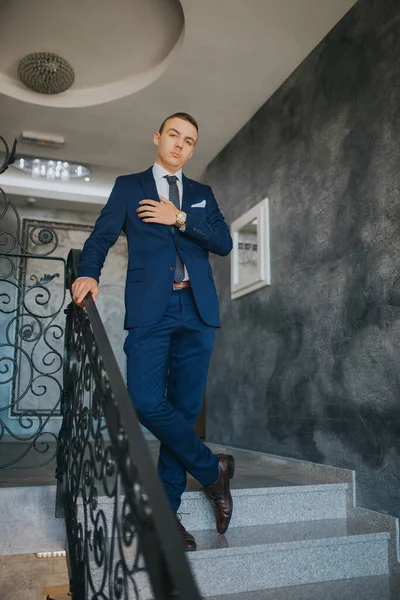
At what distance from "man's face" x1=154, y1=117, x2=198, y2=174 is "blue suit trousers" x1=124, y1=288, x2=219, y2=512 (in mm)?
526

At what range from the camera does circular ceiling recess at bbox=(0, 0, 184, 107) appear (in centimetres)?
396

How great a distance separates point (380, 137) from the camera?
10.1 feet

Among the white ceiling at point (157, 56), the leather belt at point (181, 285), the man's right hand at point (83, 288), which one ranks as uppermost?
the white ceiling at point (157, 56)

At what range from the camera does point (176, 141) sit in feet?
7.25

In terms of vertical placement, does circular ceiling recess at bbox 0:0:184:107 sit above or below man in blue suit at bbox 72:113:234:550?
above

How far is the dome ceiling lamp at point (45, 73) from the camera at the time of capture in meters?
4.38

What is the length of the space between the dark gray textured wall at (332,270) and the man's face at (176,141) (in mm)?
1241

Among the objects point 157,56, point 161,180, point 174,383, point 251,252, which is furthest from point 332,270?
point 157,56

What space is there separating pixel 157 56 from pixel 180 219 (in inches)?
112

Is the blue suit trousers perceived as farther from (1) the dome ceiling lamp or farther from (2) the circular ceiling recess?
(1) the dome ceiling lamp

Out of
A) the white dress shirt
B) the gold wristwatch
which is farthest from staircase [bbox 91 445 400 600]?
the white dress shirt

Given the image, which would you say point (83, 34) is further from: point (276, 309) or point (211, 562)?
point (211, 562)

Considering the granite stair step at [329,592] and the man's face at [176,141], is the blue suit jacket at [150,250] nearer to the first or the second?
the man's face at [176,141]

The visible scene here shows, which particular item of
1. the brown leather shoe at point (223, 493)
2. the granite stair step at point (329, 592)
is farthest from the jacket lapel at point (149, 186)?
the granite stair step at point (329, 592)
